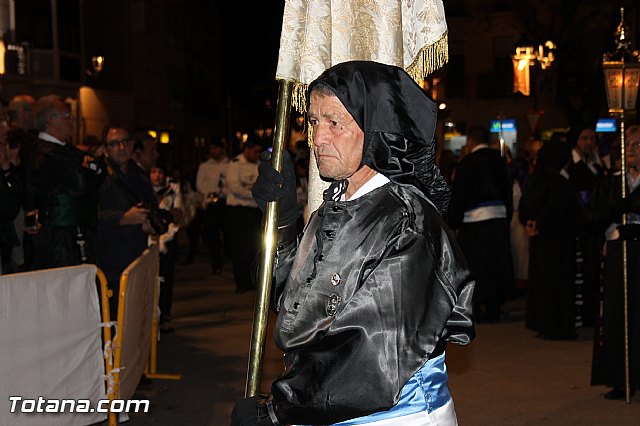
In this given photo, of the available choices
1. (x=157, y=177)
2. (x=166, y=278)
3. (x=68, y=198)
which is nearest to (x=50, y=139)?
(x=68, y=198)

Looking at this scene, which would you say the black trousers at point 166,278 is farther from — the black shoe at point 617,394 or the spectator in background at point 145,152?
the black shoe at point 617,394

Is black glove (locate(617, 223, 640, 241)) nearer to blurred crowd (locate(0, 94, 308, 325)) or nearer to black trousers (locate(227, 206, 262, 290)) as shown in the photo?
blurred crowd (locate(0, 94, 308, 325))

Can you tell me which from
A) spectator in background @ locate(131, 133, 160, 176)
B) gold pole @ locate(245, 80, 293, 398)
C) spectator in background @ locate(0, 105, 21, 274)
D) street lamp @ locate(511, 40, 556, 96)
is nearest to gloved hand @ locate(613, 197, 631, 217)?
gold pole @ locate(245, 80, 293, 398)

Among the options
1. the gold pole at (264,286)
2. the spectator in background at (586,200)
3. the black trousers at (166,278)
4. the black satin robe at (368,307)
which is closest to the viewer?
the black satin robe at (368,307)

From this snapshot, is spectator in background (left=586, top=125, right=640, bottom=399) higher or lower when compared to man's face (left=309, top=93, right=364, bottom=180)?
lower

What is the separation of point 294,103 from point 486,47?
42790 mm

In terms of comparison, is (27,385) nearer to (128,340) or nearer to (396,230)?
(128,340)

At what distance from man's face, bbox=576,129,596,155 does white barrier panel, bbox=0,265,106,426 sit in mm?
6005

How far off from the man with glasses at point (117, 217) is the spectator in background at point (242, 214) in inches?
193

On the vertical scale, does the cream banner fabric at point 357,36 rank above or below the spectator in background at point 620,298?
above

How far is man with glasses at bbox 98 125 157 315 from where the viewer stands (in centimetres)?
856

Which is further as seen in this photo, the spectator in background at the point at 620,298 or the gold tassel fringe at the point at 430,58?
the spectator in background at the point at 620,298

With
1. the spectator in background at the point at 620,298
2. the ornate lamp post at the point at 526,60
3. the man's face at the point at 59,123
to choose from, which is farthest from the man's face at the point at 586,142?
the ornate lamp post at the point at 526,60

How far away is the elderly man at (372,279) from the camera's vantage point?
2830mm
